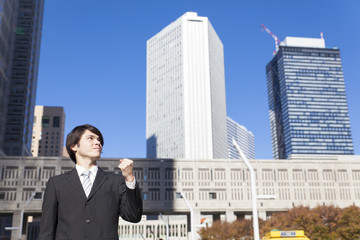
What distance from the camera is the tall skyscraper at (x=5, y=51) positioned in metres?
127

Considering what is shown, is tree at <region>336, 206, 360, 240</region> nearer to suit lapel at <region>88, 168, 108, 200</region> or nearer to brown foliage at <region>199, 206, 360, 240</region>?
brown foliage at <region>199, 206, 360, 240</region>

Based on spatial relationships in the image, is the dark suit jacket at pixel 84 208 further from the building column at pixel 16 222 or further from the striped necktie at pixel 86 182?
the building column at pixel 16 222

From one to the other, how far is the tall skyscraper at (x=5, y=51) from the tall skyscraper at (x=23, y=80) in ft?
8.14

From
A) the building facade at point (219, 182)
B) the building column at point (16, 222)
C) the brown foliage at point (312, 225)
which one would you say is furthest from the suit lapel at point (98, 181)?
the building column at point (16, 222)

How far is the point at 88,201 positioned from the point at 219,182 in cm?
10552

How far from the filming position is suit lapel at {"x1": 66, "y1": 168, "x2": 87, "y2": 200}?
517 centimetres

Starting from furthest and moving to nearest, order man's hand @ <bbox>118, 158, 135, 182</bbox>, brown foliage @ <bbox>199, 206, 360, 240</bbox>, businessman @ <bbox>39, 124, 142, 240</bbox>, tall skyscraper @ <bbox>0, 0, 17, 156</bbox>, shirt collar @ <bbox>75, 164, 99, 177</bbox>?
tall skyscraper @ <bbox>0, 0, 17, 156</bbox>, brown foliage @ <bbox>199, 206, 360, 240</bbox>, shirt collar @ <bbox>75, 164, 99, 177</bbox>, businessman @ <bbox>39, 124, 142, 240</bbox>, man's hand @ <bbox>118, 158, 135, 182</bbox>

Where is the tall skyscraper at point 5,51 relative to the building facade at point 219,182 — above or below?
above

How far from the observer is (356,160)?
116 m

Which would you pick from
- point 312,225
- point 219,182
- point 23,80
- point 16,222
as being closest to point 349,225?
point 312,225

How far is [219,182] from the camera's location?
10881 centimetres

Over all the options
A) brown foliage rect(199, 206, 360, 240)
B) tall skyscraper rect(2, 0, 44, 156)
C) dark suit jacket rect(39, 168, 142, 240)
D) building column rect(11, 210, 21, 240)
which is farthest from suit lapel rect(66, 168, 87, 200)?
tall skyscraper rect(2, 0, 44, 156)

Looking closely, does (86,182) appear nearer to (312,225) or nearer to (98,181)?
(98,181)

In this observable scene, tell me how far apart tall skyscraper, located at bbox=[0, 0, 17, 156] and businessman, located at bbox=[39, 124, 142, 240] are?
127966mm
